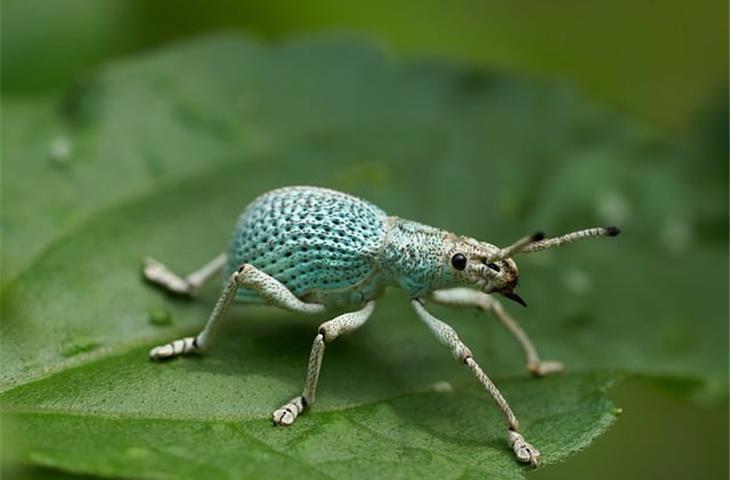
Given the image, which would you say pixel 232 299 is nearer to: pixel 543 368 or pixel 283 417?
pixel 283 417

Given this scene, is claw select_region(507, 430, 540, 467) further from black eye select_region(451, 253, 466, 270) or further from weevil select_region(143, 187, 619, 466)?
black eye select_region(451, 253, 466, 270)

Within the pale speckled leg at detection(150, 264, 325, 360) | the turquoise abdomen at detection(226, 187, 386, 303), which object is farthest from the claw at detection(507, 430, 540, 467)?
the pale speckled leg at detection(150, 264, 325, 360)

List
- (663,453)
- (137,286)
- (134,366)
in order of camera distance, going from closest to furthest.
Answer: (134,366) < (137,286) < (663,453)

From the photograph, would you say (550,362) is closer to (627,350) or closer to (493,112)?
(627,350)

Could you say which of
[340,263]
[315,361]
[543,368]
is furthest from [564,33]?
[315,361]

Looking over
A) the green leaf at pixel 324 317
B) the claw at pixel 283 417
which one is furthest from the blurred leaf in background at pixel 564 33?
the claw at pixel 283 417

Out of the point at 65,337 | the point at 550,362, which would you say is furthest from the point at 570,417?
the point at 65,337
